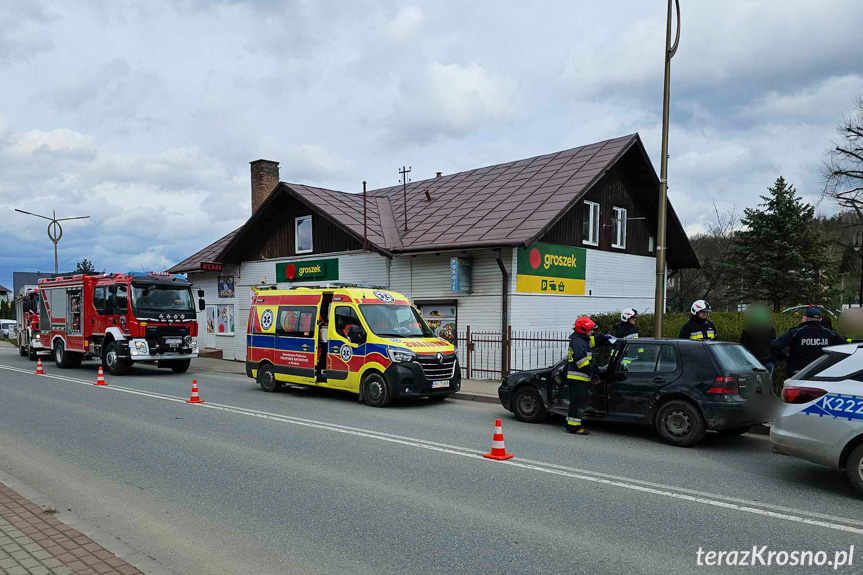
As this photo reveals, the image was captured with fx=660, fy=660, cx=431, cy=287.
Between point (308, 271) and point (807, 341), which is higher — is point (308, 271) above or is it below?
above

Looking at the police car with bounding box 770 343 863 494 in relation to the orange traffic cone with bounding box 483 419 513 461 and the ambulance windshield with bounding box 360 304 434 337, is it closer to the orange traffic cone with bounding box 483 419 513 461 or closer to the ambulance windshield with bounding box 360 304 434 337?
the orange traffic cone with bounding box 483 419 513 461

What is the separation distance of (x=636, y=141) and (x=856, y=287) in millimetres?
32540

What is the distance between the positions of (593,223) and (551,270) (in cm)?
304

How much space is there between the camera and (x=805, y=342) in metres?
8.69

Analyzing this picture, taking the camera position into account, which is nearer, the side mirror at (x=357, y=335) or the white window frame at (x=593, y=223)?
the side mirror at (x=357, y=335)

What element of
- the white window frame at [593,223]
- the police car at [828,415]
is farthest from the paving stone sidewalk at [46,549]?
the white window frame at [593,223]

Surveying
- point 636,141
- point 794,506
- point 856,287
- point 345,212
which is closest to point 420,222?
point 345,212

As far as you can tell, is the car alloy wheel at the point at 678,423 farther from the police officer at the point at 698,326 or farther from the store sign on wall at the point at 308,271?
the store sign on wall at the point at 308,271

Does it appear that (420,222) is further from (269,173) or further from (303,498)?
(303,498)

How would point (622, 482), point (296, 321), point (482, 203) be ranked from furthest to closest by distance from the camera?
point (482, 203) < point (296, 321) < point (622, 482)

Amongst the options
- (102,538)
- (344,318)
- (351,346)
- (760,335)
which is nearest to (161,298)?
(344,318)

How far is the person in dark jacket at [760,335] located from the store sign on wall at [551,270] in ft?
23.4

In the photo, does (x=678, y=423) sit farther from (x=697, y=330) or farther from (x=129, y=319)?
(x=129, y=319)

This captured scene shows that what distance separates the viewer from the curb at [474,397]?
13.6 meters
